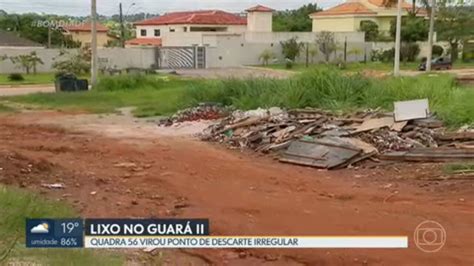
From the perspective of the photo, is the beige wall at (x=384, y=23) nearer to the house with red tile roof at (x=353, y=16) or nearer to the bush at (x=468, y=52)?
the house with red tile roof at (x=353, y=16)

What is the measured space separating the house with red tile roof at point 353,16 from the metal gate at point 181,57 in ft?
75.0

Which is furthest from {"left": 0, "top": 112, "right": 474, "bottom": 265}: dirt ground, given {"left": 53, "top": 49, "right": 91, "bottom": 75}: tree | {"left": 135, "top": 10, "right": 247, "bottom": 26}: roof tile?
{"left": 135, "top": 10, "right": 247, "bottom": 26}: roof tile

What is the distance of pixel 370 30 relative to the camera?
65812 mm

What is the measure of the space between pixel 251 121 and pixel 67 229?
411 inches

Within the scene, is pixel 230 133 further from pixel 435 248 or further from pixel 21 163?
pixel 435 248

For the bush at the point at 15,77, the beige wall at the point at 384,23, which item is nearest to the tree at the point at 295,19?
the beige wall at the point at 384,23

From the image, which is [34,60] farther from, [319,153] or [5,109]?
[319,153]

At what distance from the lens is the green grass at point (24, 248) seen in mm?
5113

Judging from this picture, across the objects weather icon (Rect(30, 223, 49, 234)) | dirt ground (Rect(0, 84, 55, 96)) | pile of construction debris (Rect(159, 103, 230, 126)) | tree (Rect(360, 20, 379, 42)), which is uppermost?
tree (Rect(360, 20, 379, 42))

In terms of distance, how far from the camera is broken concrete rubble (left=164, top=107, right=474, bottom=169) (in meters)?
12.1

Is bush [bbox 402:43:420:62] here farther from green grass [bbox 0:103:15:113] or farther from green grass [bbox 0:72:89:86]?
green grass [bbox 0:103:15:113]

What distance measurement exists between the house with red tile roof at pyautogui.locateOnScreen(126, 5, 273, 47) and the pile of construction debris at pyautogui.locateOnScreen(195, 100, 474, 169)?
41596 mm

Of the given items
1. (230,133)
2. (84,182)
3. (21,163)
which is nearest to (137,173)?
(84,182)

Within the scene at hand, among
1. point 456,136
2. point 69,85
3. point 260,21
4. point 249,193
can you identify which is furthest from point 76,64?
point 249,193
